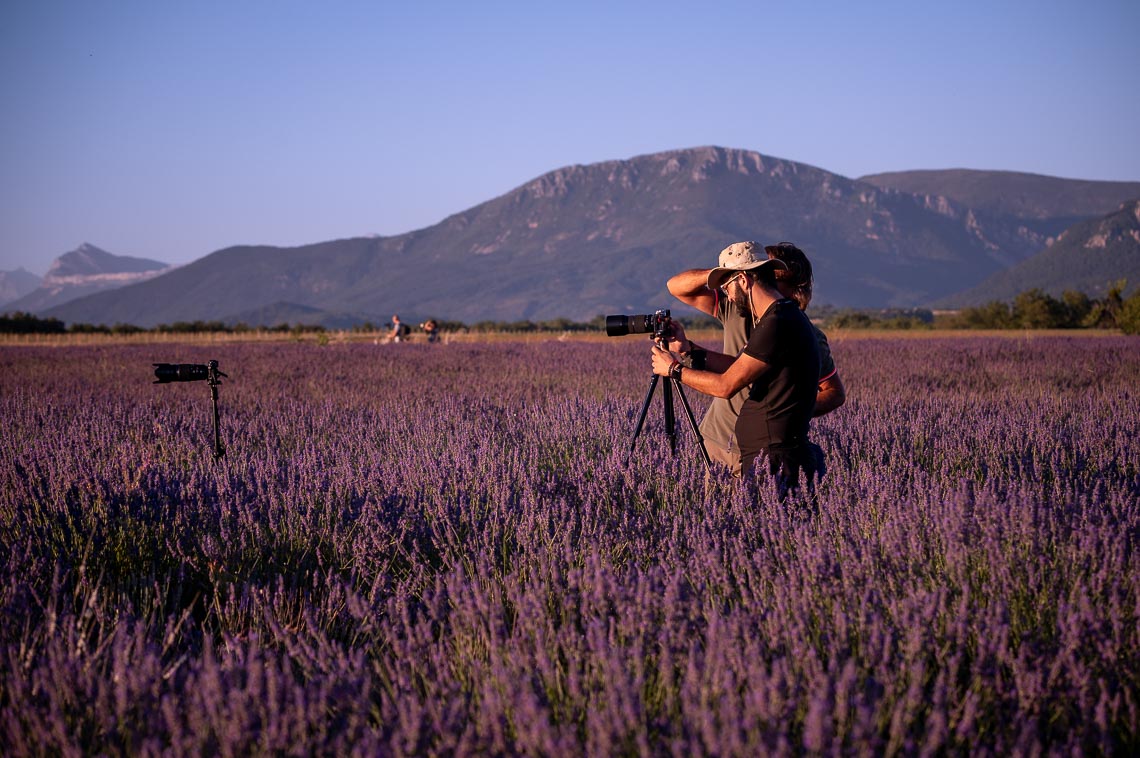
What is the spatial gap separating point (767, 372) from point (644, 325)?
0.69 meters

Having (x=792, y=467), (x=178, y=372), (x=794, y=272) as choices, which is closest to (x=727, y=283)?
(x=794, y=272)

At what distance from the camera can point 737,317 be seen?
3.40 metres

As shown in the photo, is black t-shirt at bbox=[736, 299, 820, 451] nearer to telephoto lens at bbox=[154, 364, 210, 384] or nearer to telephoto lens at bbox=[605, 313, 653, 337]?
telephoto lens at bbox=[605, 313, 653, 337]

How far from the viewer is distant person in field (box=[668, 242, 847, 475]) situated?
3.18m

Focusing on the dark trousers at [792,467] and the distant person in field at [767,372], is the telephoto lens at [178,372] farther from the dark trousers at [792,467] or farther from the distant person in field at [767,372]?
the dark trousers at [792,467]

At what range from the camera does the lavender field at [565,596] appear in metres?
1.48

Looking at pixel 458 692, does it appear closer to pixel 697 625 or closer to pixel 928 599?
pixel 697 625

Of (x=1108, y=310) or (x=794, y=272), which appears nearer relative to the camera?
(x=794, y=272)

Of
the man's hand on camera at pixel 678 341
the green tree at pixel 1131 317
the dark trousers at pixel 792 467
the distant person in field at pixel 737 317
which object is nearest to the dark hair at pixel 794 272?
the distant person in field at pixel 737 317

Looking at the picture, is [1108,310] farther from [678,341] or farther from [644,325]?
[678,341]

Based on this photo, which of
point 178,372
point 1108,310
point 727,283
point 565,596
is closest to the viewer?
point 565,596

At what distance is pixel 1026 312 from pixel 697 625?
3938cm

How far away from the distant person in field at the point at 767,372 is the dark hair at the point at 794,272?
0.14 ft

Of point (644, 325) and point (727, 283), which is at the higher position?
point (727, 283)
